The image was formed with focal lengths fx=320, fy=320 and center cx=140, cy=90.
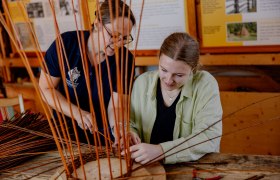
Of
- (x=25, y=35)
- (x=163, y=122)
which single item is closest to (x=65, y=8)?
(x=25, y=35)

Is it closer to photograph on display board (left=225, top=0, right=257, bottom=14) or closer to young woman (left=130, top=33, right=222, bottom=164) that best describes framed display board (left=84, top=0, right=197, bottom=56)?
photograph on display board (left=225, top=0, right=257, bottom=14)

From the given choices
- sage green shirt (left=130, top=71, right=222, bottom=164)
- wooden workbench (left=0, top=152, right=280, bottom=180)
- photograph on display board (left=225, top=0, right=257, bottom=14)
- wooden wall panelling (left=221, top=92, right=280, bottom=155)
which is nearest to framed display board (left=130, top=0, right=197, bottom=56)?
photograph on display board (left=225, top=0, right=257, bottom=14)

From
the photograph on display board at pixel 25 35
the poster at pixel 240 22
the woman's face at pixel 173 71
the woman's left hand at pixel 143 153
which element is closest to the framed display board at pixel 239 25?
the poster at pixel 240 22

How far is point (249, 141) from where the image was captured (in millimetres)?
2592

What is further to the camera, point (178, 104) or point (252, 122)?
point (252, 122)

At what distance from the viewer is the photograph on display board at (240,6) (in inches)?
90.5

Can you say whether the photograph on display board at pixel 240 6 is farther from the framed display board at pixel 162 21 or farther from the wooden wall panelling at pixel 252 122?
the wooden wall panelling at pixel 252 122

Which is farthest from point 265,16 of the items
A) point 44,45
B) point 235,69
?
point 44,45

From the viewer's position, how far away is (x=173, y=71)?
1.43 m

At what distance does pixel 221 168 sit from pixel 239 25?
147cm

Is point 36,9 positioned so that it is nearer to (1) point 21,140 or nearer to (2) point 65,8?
(2) point 65,8

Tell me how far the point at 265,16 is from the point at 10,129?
1.85 meters

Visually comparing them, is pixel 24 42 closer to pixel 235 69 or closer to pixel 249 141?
pixel 235 69

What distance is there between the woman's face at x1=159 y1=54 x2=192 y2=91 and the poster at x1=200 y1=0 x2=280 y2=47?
1.09 m
